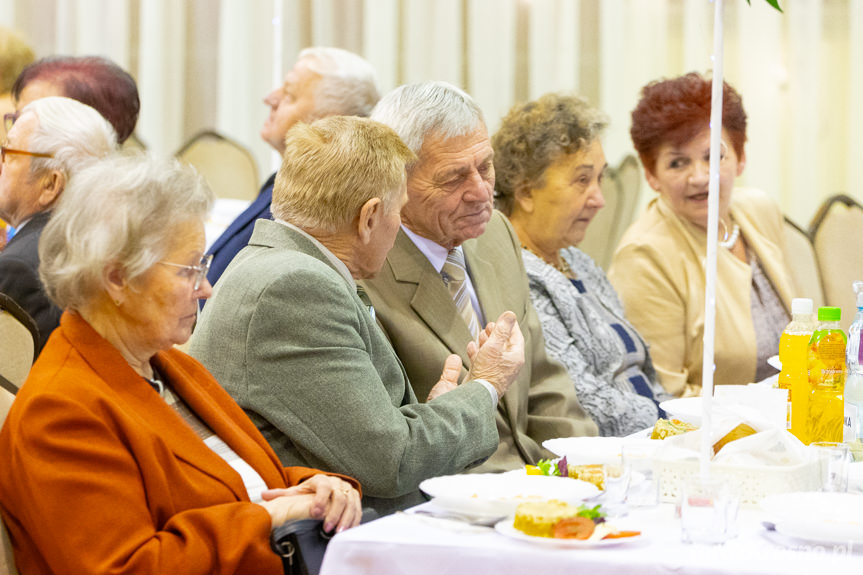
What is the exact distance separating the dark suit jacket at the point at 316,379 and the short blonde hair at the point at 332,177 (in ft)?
0.38

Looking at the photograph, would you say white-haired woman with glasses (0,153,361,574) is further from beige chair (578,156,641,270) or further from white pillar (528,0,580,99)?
white pillar (528,0,580,99)

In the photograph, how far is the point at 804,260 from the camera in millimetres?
4227

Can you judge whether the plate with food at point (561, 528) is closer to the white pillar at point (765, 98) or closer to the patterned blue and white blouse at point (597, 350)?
the patterned blue and white blouse at point (597, 350)

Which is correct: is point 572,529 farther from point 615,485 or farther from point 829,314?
point 829,314

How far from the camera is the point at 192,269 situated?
1.65 meters

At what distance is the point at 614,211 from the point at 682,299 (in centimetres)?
154

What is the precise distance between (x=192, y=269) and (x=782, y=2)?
390cm

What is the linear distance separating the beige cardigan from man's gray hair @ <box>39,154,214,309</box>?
2.18 meters

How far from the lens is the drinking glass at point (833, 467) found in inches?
63.6

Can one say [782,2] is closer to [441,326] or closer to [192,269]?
[441,326]

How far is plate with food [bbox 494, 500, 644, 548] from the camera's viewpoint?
4.29 feet

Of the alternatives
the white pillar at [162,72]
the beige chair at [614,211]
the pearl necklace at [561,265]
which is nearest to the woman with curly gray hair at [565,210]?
the pearl necklace at [561,265]

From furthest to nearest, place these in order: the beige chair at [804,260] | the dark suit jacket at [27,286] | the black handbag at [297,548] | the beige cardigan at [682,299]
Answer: the beige chair at [804,260] → the beige cardigan at [682,299] → the dark suit jacket at [27,286] → the black handbag at [297,548]

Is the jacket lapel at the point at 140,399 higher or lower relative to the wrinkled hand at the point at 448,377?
higher
